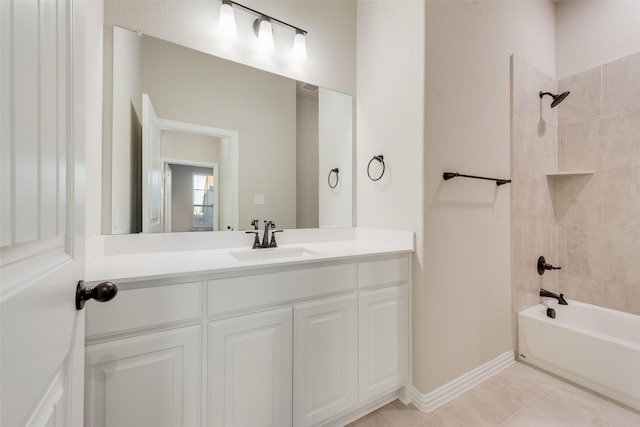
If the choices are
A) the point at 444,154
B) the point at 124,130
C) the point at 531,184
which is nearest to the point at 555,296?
the point at 531,184

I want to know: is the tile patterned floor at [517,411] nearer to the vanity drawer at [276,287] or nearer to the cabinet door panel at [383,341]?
the cabinet door panel at [383,341]

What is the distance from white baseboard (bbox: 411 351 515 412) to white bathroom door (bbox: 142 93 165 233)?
1.76m

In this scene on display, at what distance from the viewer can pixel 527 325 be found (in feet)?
6.40

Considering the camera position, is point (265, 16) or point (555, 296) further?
point (555, 296)

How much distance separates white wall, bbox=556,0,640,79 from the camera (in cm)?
195

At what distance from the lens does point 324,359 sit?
1273mm

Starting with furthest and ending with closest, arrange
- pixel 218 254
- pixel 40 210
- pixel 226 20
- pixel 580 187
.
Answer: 1. pixel 580 187
2. pixel 226 20
3. pixel 218 254
4. pixel 40 210

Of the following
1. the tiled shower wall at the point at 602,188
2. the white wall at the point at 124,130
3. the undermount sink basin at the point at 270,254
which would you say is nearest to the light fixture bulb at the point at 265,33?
the white wall at the point at 124,130

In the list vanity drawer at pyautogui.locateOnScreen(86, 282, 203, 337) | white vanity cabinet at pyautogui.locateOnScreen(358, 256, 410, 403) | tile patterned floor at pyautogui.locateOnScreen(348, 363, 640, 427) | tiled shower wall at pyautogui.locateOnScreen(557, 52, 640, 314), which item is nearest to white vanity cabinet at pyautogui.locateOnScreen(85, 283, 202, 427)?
vanity drawer at pyautogui.locateOnScreen(86, 282, 203, 337)

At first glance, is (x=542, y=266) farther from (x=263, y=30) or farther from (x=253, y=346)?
(x=263, y=30)

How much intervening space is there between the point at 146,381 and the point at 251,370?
A: 38 centimetres

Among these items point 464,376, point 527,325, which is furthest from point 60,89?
point 527,325

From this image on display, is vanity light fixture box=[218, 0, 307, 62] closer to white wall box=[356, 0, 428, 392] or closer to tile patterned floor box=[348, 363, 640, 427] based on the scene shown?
white wall box=[356, 0, 428, 392]

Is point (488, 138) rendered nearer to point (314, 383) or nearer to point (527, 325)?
point (527, 325)
